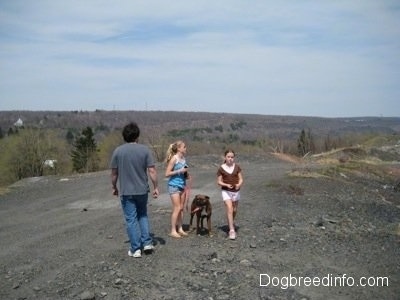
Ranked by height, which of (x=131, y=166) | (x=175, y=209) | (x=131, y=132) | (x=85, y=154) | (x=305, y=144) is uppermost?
(x=131, y=132)

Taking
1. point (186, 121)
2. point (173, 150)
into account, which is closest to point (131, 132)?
A: point (173, 150)

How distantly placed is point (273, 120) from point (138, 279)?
166 metres

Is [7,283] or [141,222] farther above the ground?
[141,222]

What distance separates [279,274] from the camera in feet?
24.5

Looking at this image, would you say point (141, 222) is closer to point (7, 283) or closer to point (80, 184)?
point (7, 283)

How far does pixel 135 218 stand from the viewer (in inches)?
313

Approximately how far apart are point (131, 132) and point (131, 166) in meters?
0.55

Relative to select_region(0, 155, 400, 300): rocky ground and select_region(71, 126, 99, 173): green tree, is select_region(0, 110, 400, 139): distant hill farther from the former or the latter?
select_region(0, 155, 400, 300): rocky ground

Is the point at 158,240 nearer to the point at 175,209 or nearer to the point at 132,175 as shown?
the point at 175,209

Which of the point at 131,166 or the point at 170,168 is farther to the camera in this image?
the point at 170,168

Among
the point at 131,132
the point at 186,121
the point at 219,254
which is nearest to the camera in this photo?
the point at 131,132

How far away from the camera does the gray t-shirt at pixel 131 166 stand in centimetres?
781

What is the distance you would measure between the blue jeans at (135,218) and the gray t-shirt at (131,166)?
0.14 m

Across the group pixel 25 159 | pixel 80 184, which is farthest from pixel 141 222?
pixel 25 159
